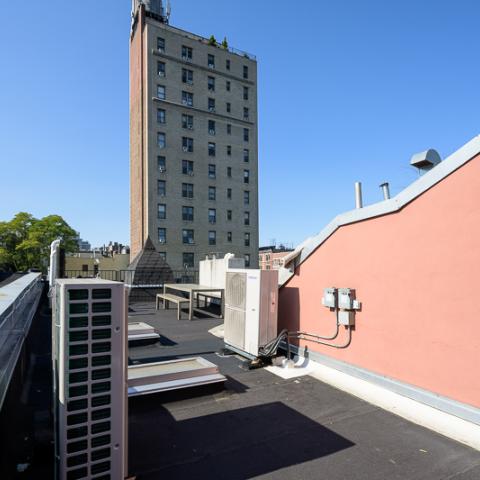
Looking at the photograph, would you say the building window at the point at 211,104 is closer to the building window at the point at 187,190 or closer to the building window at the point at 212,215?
the building window at the point at 187,190

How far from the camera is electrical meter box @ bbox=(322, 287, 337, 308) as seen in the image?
5.69m

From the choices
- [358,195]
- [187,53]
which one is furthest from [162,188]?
[358,195]

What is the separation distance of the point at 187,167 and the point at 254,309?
107ft

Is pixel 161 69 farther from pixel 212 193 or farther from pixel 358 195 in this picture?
pixel 358 195

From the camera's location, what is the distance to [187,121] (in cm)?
3728

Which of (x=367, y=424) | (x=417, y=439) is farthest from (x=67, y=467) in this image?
(x=417, y=439)

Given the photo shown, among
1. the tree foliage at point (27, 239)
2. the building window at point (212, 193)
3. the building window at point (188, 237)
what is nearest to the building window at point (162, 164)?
the building window at point (212, 193)

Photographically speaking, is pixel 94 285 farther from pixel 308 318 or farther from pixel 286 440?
pixel 308 318

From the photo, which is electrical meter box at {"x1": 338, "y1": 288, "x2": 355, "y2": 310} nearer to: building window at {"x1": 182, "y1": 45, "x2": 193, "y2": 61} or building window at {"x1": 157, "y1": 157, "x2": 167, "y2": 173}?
building window at {"x1": 157, "y1": 157, "x2": 167, "y2": 173}

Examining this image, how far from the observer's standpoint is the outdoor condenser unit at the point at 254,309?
20.9ft

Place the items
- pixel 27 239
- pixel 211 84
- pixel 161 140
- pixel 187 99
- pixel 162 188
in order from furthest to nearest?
pixel 27 239 → pixel 211 84 → pixel 187 99 → pixel 161 140 → pixel 162 188

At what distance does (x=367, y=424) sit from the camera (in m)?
4.02

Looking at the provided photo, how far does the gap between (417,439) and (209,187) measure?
36.2 meters

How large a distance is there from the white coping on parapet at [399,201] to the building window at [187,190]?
31007 mm
